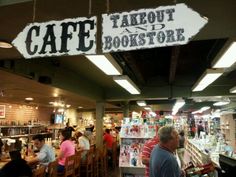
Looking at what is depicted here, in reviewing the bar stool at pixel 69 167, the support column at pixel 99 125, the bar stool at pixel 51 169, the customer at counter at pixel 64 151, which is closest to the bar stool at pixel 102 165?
the support column at pixel 99 125

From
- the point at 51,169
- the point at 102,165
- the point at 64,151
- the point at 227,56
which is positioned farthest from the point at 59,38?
the point at 102,165

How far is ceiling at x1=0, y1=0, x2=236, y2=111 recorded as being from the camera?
9.10 feet

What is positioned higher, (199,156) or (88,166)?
(199,156)

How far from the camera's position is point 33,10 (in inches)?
109

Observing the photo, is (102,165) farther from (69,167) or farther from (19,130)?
(19,130)

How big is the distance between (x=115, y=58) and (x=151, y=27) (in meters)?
3.04

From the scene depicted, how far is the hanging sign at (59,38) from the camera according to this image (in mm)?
2254

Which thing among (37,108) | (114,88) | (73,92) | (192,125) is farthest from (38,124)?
(192,125)

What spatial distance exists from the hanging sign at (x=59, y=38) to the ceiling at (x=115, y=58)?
0.84 feet

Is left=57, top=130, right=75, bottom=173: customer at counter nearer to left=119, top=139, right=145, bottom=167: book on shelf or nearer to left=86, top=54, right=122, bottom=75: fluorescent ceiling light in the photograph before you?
left=119, top=139, right=145, bottom=167: book on shelf

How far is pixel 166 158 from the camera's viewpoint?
324cm

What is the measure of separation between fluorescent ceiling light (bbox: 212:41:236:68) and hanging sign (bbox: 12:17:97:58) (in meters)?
2.12

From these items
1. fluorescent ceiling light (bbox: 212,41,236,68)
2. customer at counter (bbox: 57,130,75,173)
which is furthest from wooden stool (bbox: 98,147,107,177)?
fluorescent ceiling light (bbox: 212,41,236,68)

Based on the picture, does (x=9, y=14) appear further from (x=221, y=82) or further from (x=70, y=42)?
(x=221, y=82)
